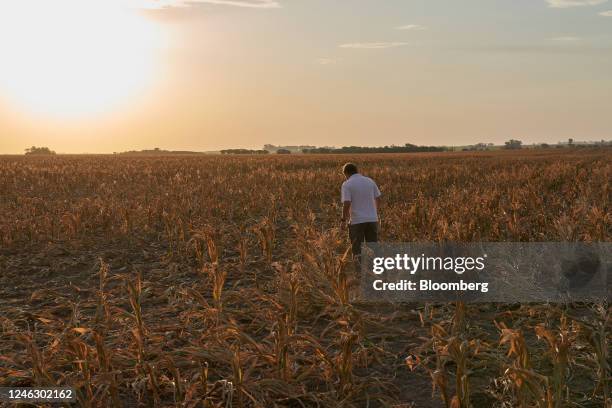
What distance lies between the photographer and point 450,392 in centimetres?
396

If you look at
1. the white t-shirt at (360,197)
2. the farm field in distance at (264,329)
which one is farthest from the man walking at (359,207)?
the farm field in distance at (264,329)

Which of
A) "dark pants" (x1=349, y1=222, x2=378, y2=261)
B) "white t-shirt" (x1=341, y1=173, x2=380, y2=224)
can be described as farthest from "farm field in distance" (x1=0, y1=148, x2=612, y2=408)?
"white t-shirt" (x1=341, y1=173, x2=380, y2=224)

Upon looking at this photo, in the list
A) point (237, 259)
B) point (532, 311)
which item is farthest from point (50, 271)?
point (532, 311)

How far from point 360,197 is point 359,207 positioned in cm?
15

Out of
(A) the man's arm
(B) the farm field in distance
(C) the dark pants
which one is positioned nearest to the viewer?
(B) the farm field in distance

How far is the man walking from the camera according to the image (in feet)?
23.8

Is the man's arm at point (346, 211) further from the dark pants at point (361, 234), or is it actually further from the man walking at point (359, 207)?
the dark pants at point (361, 234)

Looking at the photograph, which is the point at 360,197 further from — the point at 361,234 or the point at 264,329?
the point at 264,329

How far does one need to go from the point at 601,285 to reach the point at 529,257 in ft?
3.20

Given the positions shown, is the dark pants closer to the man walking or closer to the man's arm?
the man walking

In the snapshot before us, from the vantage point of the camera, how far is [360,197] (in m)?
7.32

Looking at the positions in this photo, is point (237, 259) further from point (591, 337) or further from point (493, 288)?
point (591, 337)

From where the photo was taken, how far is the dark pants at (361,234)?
7.48 meters

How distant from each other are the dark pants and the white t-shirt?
0.11 metres
